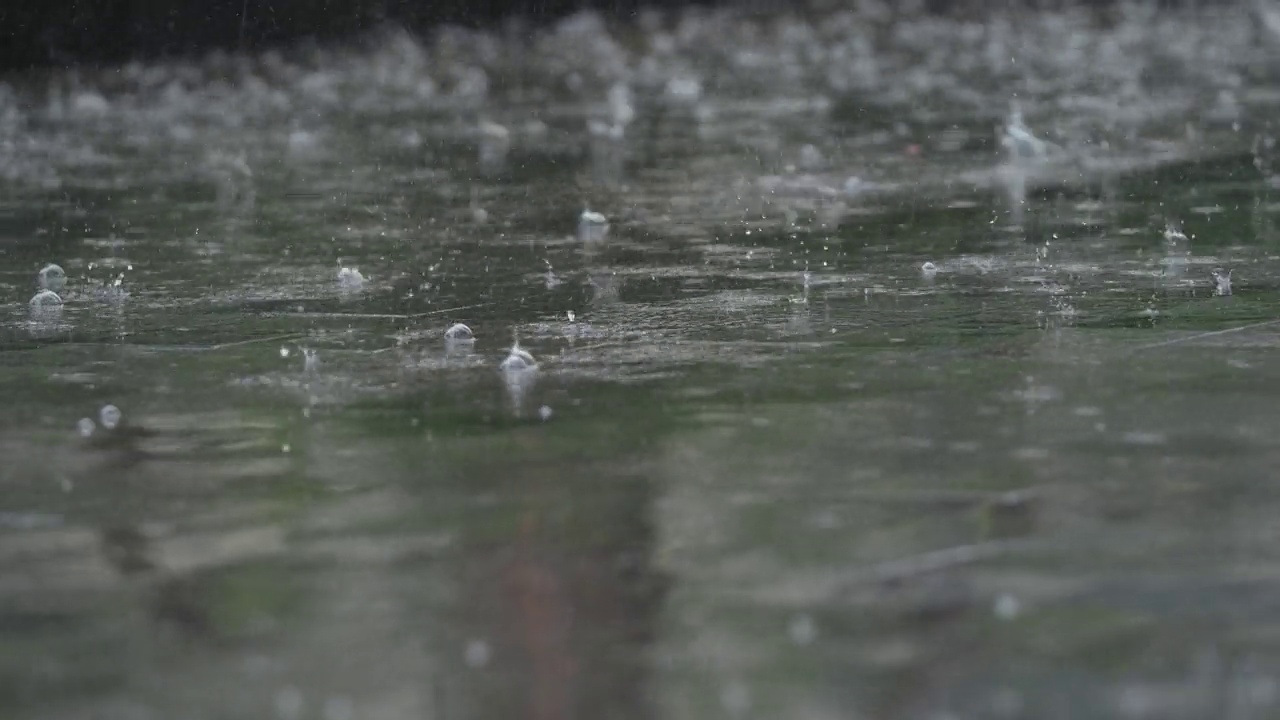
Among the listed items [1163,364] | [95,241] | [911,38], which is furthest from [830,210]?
[911,38]

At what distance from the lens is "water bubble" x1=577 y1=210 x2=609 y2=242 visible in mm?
7703

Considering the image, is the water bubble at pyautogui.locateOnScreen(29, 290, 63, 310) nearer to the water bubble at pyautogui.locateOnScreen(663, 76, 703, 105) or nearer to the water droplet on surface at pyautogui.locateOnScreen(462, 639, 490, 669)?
the water droplet on surface at pyautogui.locateOnScreen(462, 639, 490, 669)

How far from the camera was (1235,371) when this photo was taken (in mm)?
4879

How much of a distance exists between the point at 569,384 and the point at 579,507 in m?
1.21

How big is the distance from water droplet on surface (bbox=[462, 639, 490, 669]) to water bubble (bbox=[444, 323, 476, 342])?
8.67 ft

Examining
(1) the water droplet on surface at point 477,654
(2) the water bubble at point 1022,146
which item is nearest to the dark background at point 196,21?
(2) the water bubble at point 1022,146

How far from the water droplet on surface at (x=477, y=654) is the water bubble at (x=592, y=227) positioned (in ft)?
15.3

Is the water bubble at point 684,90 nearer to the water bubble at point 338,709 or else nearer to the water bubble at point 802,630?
the water bubble at point 802,630

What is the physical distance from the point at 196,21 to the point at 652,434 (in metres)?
12.9

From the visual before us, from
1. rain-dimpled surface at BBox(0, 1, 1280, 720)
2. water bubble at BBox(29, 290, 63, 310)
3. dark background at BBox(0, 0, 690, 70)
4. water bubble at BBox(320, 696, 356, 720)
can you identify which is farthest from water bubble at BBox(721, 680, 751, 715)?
dark background at BBox(0, 0, 690, 70)

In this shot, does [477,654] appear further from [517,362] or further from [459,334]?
[459,334]

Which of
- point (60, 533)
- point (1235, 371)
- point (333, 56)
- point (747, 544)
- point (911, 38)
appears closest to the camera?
point (747, 544)

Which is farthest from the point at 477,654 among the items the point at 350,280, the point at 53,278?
the point at 53,278

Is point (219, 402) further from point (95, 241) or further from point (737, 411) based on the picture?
point (95, 241)
